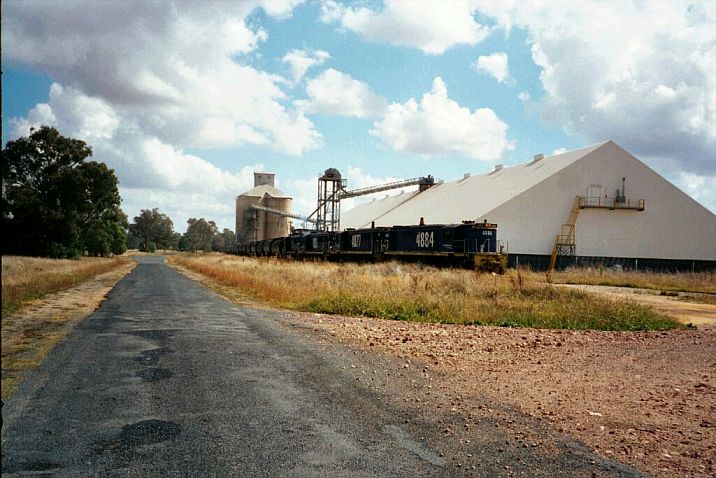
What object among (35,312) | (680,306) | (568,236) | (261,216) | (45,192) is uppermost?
(261,216)

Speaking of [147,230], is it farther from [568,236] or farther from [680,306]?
[680,306]

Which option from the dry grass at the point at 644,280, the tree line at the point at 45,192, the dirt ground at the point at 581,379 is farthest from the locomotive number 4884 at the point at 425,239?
the tree line at the point at 45,192

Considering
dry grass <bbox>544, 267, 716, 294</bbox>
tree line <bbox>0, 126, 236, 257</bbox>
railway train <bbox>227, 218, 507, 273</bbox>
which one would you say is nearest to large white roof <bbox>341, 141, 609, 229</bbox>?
railway train <bbox>227, 218, 507, 273</bbox>

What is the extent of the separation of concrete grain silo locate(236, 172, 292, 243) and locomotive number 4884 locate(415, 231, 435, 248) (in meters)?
49.4

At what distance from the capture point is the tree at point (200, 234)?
15375cm

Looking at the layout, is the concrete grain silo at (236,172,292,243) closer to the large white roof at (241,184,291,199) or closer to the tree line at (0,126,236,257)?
the large white roof at (241,184,291,199)

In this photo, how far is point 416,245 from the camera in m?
36.3

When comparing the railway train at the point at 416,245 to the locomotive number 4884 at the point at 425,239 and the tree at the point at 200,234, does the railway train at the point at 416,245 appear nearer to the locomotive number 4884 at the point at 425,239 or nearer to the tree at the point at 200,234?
the locomotive number 4884 at the point at 425,239

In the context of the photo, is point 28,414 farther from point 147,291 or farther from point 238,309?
point 147,291

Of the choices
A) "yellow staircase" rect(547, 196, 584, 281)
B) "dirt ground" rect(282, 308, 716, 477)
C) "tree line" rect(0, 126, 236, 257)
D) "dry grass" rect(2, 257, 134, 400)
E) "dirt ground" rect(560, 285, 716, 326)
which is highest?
"yellow staircase" rect(547, 196, 584, 281)

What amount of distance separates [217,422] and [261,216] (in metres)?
78.2

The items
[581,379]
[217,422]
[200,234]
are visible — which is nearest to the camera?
[217,422]

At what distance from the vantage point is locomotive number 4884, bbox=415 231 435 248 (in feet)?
113

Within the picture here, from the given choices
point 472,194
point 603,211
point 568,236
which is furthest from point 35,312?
point 472,194
